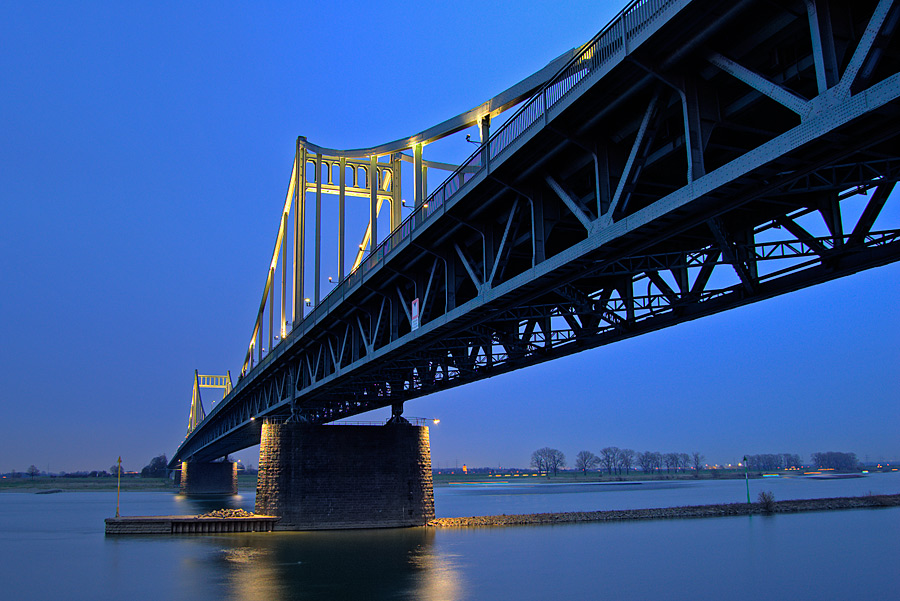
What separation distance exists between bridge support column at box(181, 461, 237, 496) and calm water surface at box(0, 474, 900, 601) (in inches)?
3479

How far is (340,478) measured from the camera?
44.3 meters

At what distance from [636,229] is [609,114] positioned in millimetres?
2287

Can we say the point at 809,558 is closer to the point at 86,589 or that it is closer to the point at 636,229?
the point at 636,229

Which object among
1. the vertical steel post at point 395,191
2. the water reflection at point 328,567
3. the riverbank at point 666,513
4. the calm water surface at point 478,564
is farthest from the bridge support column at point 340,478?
the vertical steel post at point 395,191

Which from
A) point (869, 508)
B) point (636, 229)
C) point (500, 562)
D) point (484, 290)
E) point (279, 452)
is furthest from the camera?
point (869, 508)

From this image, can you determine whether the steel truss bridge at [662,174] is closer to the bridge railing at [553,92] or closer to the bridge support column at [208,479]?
the bridge railing at [553,92]

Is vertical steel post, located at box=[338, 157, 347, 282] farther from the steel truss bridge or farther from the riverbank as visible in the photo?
the riverbank

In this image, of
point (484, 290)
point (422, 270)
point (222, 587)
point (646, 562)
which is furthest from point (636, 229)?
point (646, 562)

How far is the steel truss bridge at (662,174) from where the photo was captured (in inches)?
401

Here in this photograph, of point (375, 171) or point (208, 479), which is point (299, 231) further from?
point (208, 479)

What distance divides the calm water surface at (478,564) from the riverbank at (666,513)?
2912mm

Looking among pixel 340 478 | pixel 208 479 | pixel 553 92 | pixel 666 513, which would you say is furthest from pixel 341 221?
pixel 208 479

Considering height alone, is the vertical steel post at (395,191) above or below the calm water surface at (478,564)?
above

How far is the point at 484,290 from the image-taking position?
771 inches
